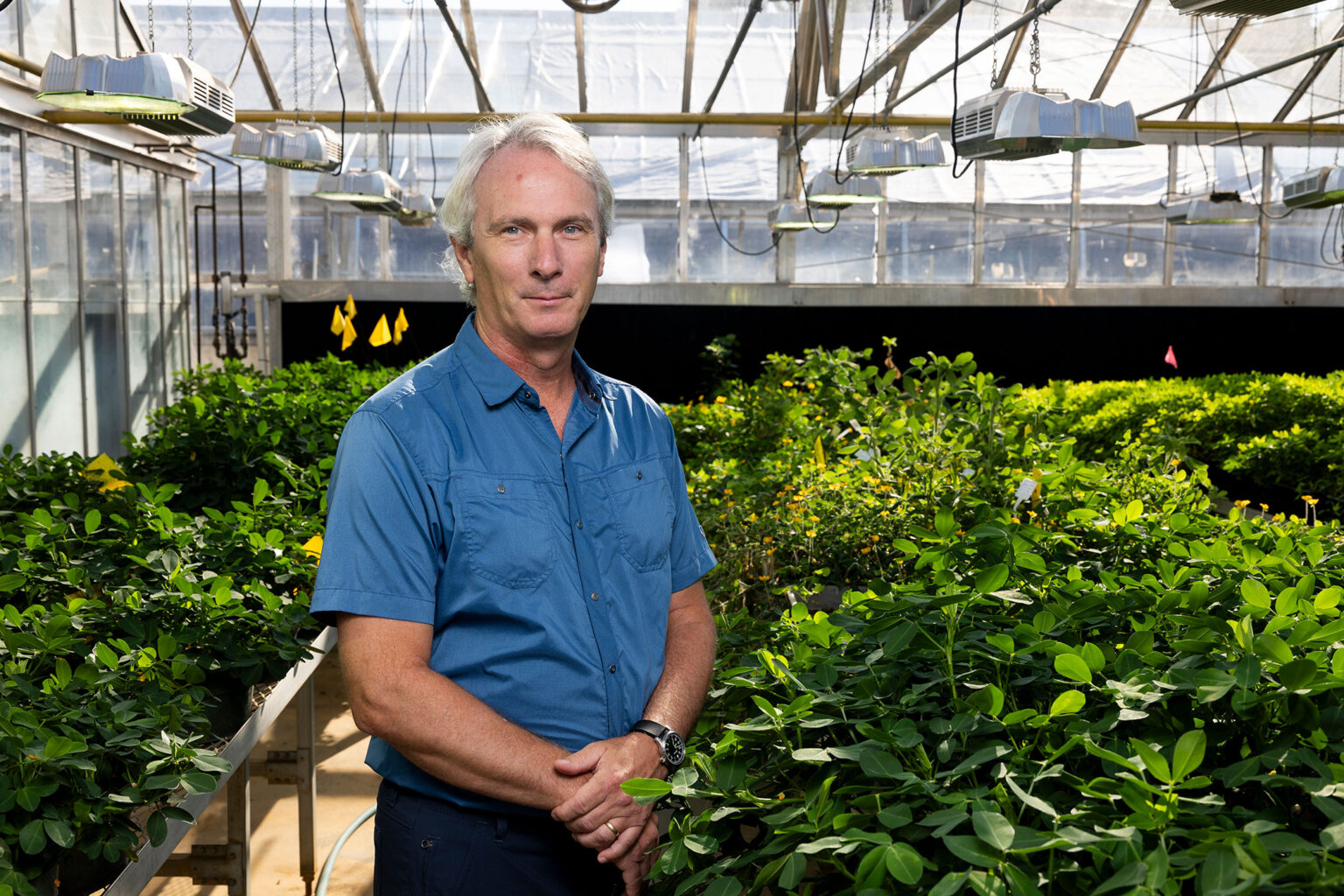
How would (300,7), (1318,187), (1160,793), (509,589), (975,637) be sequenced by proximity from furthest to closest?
(300,7) < (1318,187) < (509,589) < (975,637) < (1160,793)

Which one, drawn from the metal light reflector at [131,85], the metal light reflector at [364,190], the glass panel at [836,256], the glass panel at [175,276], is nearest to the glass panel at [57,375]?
the glass panel at [175,276]

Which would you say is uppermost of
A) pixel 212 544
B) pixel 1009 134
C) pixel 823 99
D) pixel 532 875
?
pixel 823 99

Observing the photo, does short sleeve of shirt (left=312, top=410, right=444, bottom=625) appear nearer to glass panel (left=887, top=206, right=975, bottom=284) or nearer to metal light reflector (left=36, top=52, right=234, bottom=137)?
metal light reflector (left=36, top=52, right=234, bottom=137)

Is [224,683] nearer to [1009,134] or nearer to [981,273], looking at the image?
[1009,134]

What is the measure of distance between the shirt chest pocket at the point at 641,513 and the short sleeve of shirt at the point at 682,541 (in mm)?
42

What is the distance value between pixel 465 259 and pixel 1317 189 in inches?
257

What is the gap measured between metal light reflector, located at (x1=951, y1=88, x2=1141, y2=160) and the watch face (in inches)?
119

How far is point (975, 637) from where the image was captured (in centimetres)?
115

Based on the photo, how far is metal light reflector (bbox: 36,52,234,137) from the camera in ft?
11.9

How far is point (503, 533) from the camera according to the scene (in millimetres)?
1341

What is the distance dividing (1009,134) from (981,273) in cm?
802

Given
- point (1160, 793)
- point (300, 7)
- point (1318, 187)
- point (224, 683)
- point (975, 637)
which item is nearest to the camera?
point (1160, 793)

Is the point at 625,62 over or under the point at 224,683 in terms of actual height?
over

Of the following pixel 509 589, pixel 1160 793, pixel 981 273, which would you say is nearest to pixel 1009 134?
pixel 509 589
